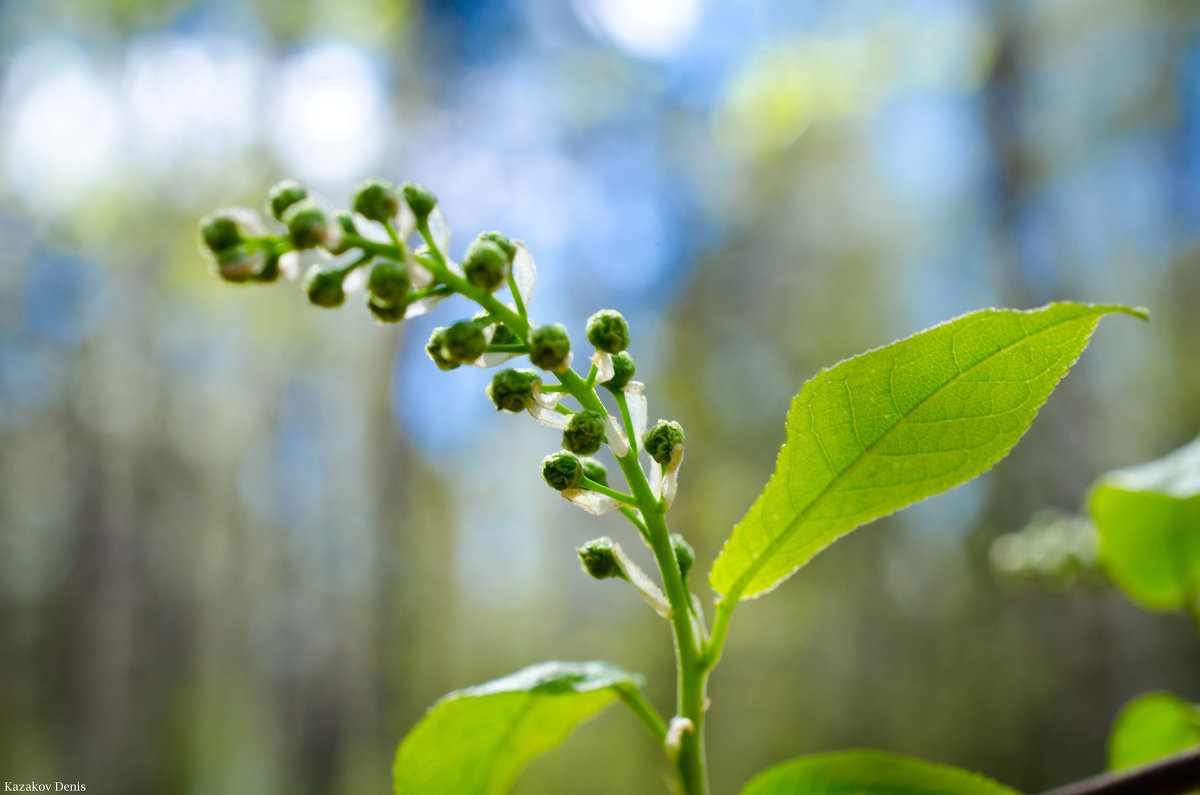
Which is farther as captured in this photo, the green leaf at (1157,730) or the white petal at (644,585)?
the green leaf at (1157,730)

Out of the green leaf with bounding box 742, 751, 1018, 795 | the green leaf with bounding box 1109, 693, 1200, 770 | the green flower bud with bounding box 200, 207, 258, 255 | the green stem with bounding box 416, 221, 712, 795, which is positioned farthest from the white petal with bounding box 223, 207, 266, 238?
the green leaf with bounding box 1109, 693, 1200, 770

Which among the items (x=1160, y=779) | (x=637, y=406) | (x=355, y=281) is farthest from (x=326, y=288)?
(x=1160, y=779)

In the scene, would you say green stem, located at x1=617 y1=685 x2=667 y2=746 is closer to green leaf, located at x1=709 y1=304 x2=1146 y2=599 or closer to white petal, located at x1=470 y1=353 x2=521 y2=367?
green leaf, located at x1=709 y1=304 x2=1146 y2=599

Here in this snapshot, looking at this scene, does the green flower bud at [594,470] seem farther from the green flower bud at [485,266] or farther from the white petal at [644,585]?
the green flower bud at [485,266]

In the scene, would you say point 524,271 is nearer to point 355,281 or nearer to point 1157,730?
point 355,281

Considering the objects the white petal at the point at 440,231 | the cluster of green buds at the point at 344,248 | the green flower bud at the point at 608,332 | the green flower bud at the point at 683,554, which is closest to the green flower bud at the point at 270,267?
the cluster of green buds at the point at 344,248

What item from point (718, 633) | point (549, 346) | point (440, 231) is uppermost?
point (440, 231)
